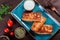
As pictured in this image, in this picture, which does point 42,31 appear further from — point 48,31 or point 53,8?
point 53,8

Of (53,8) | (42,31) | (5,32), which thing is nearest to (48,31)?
(42,31)

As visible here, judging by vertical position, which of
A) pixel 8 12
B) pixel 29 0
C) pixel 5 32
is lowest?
pixel 5 32

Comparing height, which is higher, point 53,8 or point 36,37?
point 53,8

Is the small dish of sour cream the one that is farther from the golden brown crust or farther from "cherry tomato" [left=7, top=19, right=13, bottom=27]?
"cherry tomato" [left=7, top=19, right=13, bottom=27]

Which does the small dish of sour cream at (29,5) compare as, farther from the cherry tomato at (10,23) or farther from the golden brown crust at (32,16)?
the cherry tomato at (10,23)

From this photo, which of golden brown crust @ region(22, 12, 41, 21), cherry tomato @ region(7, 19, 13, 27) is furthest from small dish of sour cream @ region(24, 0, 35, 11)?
cherry tomato @ region(7, 19, 13, 27)

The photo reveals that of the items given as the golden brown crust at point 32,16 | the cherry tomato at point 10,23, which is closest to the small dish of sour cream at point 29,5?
the golden brown crust at point 32,16

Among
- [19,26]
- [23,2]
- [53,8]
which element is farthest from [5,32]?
[53,8]

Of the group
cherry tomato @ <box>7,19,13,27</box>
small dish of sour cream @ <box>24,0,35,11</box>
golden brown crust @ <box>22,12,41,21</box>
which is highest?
small dish of sour cream @ <box>24,0,35,11</box>
